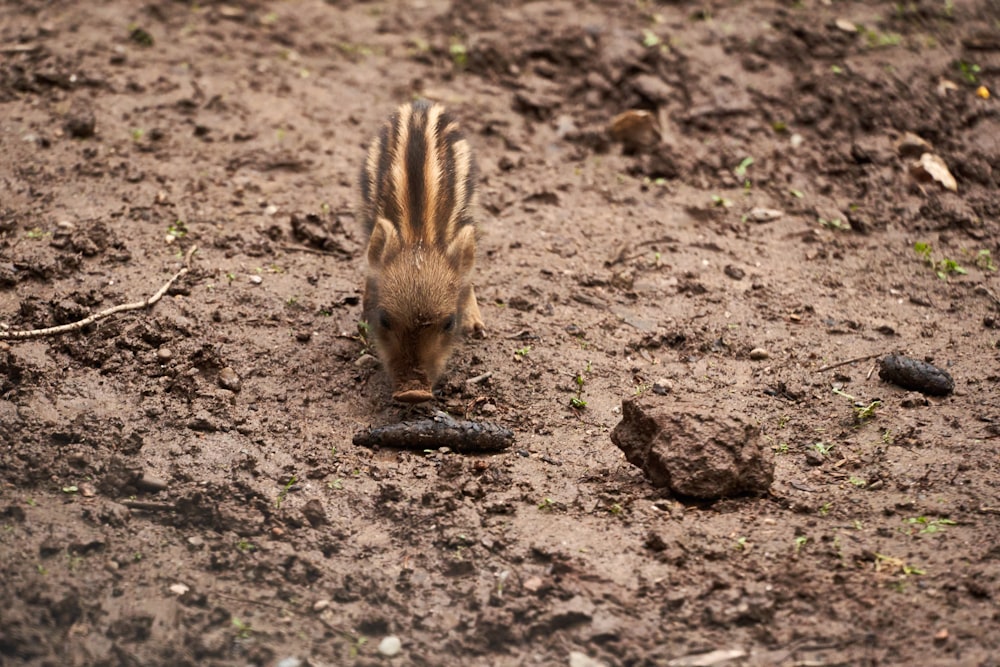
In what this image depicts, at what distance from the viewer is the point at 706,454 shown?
13.7ft

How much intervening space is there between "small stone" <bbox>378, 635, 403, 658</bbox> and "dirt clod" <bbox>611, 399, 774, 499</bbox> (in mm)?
1371

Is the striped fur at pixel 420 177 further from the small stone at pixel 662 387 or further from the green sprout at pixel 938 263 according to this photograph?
the green sprout at pixel 938 263

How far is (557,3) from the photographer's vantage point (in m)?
8.66

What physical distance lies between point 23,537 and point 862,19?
7.50 metres

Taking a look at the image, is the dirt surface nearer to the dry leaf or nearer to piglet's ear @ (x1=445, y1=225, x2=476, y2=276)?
the dry leaf

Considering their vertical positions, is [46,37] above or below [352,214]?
Result: above

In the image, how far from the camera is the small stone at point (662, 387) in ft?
17.0

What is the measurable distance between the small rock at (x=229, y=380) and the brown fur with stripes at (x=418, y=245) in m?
0.73

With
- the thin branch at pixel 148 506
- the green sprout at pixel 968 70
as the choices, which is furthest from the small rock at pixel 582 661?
the green sprout at pixel 968 70

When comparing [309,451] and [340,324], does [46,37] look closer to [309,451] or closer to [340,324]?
[340,324]

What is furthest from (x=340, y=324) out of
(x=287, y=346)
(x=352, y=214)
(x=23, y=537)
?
(x=23, y=537)

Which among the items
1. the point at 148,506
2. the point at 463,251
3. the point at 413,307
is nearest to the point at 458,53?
the point at 463,251

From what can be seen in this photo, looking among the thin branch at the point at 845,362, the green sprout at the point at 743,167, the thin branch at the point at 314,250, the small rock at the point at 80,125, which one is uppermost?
the small rock at the point at 80,125

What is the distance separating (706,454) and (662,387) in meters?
1.05
